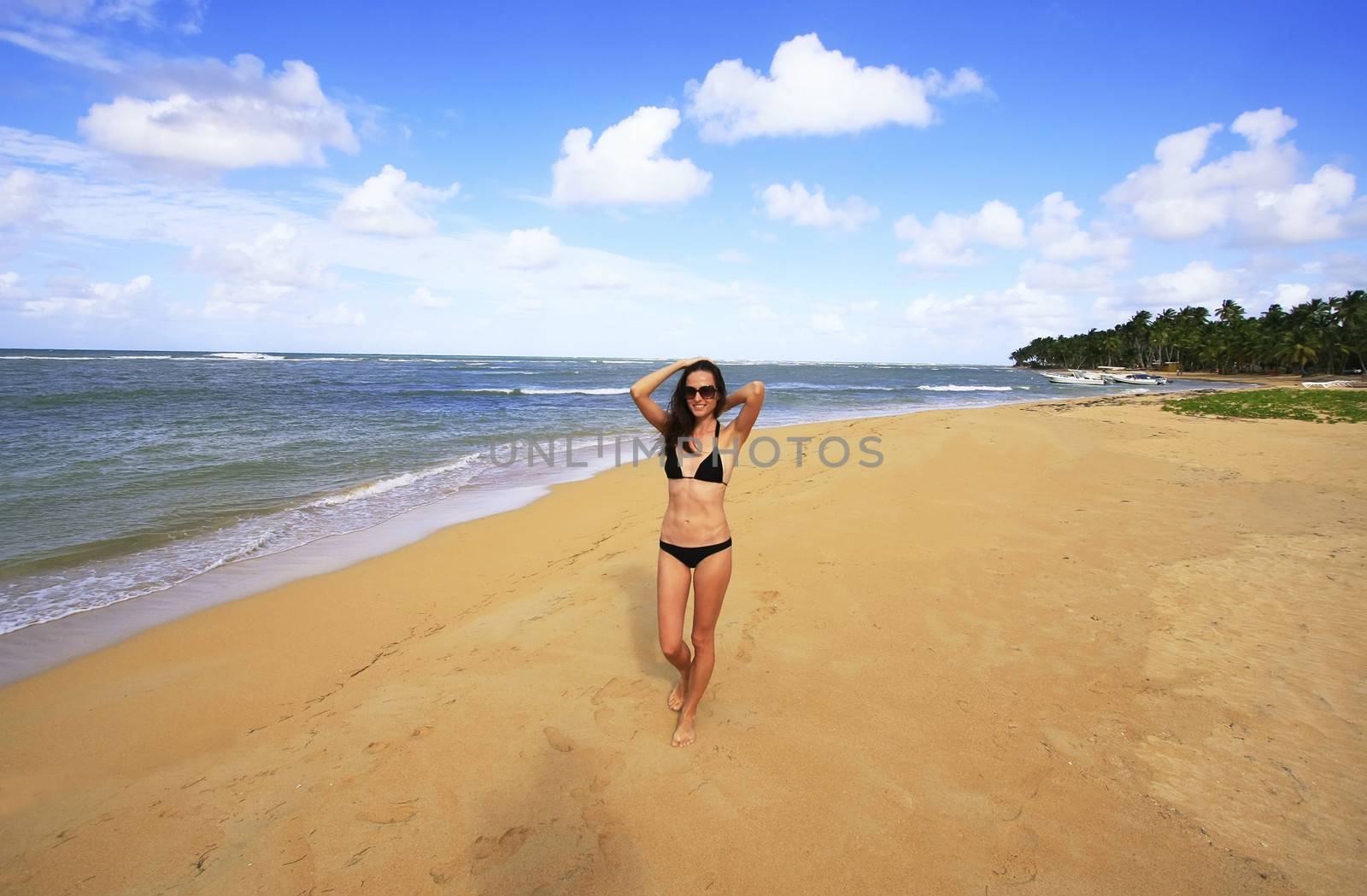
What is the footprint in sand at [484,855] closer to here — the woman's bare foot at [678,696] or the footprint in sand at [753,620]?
the woman's bare foot at [678,696]

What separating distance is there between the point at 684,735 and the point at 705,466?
1.46 metres

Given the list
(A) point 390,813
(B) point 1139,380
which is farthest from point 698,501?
(B) point 1139,380

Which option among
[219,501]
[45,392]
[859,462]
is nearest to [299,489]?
[219,501]

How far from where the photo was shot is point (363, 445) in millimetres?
16281

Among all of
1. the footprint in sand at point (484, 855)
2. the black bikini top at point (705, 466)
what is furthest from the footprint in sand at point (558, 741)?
the black bikini top at point (705, 466)

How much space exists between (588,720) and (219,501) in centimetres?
938

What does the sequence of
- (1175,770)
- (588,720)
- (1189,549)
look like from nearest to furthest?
(1175,770) → (588,720) → (1189,549)

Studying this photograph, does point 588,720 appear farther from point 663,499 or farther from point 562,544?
point 663,499

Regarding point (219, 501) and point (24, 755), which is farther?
point (219, 501)

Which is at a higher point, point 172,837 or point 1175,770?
point 1175,770

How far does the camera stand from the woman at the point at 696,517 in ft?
10.8

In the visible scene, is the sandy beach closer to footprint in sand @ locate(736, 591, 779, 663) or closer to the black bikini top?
footprint in sand @ locate(736, 591, 779, 663)

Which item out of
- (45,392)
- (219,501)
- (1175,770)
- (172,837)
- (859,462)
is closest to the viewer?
(172,837)

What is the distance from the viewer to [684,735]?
3.35m
